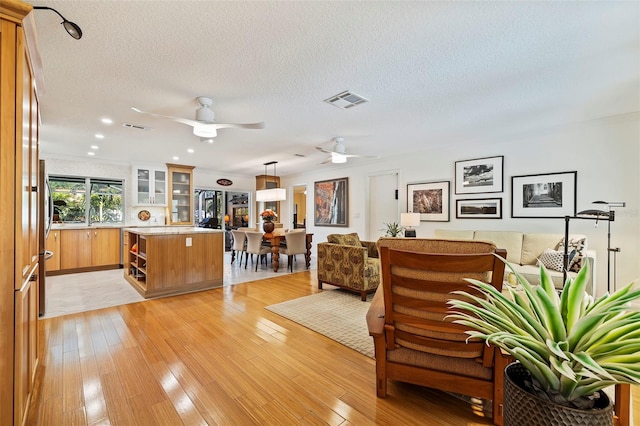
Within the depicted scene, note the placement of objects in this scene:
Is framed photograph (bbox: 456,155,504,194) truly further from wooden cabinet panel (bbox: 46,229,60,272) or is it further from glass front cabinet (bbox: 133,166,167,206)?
wooden cabinet panel (bbox: 46,229,60,272)

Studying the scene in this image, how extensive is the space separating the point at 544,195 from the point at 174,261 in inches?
226

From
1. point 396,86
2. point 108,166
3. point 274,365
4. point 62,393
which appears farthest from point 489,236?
point 108,166

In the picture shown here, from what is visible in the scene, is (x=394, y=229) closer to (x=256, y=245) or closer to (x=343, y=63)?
(x=256, y=245)

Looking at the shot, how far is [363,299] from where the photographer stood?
391cm

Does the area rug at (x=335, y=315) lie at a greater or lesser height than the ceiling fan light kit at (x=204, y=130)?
lesser

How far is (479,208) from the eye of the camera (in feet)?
16.2

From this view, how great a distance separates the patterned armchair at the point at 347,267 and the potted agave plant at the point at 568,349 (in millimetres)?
3168

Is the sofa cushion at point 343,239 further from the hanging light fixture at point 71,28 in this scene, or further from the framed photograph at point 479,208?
the hanging light fixture at point 71,28

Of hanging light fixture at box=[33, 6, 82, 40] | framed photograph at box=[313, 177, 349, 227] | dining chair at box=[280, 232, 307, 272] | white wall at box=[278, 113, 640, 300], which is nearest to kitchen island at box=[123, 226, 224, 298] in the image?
dining chair at box=[280, 232, 307, 272]

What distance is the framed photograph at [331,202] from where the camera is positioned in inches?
288

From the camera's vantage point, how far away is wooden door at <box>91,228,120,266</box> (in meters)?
5.89

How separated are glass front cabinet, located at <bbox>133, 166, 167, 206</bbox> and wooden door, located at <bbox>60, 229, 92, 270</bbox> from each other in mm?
1204

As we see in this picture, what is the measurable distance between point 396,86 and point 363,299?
274 centimetres

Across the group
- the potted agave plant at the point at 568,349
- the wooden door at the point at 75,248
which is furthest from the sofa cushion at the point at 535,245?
the wooden door at the point at 75,248
